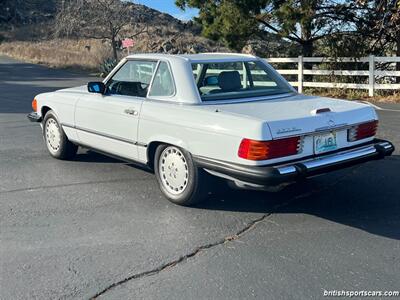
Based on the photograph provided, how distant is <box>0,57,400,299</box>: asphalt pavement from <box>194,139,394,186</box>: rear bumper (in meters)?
0.50

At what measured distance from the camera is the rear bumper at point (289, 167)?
4438 mm

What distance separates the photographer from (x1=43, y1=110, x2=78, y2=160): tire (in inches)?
283

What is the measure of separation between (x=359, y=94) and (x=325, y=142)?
12.0 meters

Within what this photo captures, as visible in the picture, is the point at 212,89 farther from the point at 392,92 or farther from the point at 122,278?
the point at 392,92

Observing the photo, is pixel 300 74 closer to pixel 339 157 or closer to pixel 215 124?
pixel 339 157

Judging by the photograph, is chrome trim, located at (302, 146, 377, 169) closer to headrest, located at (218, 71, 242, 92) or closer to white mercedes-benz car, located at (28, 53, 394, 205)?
white mercedes-benz car, located at (28, 53, 394, 205)

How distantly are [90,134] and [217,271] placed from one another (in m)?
3.11

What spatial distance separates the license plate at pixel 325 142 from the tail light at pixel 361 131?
0.82 ft

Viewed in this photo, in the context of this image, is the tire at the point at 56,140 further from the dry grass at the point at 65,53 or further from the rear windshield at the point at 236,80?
the dry grass at the point at 65,53

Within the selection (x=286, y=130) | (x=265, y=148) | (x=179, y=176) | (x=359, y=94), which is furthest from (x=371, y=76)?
(x=265, y=148)

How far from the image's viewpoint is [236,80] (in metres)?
5.69

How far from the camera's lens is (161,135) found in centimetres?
527

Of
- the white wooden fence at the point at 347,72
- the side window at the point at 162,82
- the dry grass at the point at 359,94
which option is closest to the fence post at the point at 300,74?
the white wooden fence at the point at 347,72

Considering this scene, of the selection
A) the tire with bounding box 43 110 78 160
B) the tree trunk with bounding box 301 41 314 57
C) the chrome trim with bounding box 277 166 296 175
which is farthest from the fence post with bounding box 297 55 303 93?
the chrome trim with bounding box 277 166 296 175
